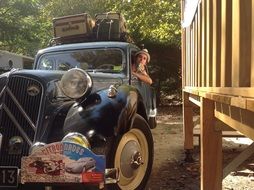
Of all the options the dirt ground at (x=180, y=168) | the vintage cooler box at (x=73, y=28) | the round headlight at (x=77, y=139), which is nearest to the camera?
the round headlight at (x=77, y=139)

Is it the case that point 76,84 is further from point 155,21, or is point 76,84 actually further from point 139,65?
point 155,21

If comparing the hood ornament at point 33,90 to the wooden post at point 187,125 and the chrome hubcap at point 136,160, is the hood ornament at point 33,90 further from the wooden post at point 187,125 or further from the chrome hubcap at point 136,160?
the wooden post at point 187,125

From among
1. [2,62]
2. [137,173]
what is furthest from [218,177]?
[2,62]

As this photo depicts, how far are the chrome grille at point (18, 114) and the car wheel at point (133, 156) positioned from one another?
0.75m

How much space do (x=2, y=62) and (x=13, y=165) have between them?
17316 mm

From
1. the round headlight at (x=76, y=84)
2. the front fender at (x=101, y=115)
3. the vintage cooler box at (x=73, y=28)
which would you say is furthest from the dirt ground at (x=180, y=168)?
the vintage cooler box at (x=73, y=28)

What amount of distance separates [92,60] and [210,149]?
2.75 m

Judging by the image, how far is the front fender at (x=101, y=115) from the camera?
144 inches

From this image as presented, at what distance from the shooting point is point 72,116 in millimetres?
3785

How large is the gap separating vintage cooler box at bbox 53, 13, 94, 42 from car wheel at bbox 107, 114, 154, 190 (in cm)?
265

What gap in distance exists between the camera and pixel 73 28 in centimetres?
684

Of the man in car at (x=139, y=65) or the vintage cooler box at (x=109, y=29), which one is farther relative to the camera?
the vintage cooler box at (x=109, y=29)

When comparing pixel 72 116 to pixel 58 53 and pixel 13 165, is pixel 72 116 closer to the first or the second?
pixel 13 165

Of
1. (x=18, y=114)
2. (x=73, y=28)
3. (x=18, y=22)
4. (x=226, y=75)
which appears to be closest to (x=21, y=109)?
(x=18, y=114)
